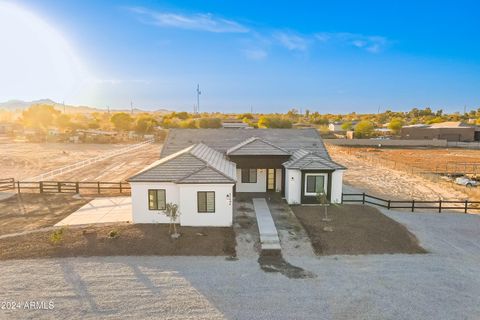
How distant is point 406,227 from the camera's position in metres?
16.9

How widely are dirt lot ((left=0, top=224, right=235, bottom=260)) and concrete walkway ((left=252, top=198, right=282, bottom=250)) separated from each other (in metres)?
1.54

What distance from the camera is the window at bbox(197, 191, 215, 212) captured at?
1644cm

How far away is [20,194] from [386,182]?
107ft

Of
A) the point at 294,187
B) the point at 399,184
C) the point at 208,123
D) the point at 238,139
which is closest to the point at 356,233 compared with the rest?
the point at 294,187

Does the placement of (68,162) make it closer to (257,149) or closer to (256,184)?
(256,184)

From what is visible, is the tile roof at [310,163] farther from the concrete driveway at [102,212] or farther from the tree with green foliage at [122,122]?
the tree with green foliage at [122,122]

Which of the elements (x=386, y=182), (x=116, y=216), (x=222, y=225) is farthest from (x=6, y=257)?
(x=386, y=182)

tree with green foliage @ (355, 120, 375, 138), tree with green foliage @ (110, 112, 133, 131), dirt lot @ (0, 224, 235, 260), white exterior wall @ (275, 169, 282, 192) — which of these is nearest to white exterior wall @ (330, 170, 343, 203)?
white exterior wall @ (275, 169, 282, 192)

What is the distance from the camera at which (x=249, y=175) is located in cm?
2319

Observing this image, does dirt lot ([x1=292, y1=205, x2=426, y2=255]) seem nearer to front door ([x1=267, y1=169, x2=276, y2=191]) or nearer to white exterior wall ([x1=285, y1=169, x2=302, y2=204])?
white exterior wall ([x1=285, y1=169, x2=302, y2=204])

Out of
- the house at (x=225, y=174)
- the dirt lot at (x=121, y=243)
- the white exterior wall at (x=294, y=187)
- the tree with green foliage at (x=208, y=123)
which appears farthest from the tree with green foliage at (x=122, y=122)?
the dirt lot at (x=121, y=243)

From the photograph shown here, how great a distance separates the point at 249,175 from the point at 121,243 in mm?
11246

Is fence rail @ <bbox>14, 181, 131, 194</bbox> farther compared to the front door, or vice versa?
fence rail @ <bbox>14, 181, 131, 194</bbox>

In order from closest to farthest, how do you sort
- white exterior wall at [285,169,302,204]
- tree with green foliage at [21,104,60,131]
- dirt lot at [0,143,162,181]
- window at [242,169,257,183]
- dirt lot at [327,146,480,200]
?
white exterior wall at [285,169,302,204], window at [242,169,257,183], dirt lot at [327,146,480,200], dirt lot at [0,143,162,181], tree with green foliage at [21,104,60,131]
